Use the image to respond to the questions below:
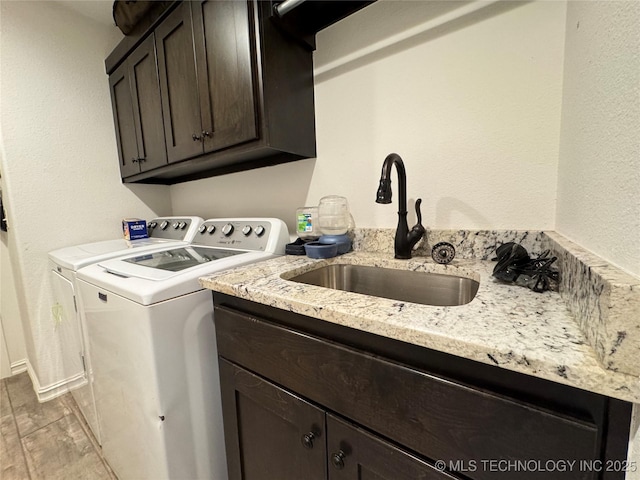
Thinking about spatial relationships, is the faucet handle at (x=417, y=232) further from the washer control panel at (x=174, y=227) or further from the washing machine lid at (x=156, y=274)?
the washer control panel at (x=174, y=227)

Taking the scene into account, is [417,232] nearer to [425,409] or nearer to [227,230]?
[425,409]

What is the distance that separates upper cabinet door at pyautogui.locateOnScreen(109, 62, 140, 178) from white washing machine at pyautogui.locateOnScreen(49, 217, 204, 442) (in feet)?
1.61

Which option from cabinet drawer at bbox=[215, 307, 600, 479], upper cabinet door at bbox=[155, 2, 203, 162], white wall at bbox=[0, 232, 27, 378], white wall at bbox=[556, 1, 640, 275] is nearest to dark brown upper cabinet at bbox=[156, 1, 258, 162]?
upper cabinet door at bbox=[155, 2, 203, 162]

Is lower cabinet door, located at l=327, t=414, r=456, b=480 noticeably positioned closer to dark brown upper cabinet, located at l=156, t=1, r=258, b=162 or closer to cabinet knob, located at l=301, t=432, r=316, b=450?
cabinet knob, located at l=301, t=432, r=316, b=450

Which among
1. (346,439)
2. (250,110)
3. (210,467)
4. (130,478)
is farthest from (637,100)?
(130,478)

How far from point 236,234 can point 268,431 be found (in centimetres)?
89

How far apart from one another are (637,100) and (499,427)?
523 millimetres

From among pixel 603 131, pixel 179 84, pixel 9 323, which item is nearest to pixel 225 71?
pixel 179 84

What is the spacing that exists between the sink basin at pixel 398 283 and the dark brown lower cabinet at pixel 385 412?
0.30 m

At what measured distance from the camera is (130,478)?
111cm

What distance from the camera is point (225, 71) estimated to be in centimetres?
113

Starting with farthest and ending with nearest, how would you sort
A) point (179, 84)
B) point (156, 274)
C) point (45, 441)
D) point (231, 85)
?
point (45, 441), point (179, 84), point (231, 85), point (156, 274)

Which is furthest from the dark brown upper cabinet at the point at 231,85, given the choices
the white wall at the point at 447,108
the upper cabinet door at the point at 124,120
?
the upper cabinet door at the point at 124,120

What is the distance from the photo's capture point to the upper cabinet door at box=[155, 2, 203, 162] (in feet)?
4.18
